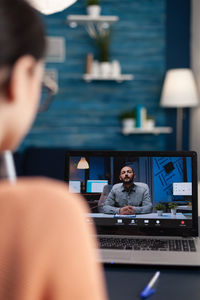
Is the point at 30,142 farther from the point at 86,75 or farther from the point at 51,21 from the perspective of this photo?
the point at 51,21

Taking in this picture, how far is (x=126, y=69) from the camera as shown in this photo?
4590 millimetres

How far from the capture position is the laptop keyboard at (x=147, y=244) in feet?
4.52

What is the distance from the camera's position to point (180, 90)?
412 cm

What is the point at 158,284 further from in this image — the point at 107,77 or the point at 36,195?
the point at 107,77

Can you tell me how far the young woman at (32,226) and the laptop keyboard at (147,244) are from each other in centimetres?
97

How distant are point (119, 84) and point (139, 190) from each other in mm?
3181

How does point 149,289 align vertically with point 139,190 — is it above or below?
below

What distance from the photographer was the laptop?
4.86 feet

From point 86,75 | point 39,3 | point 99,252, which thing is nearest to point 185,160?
point 99,252

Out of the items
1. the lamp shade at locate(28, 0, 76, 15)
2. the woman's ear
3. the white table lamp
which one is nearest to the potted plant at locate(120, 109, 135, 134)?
the white table lamp

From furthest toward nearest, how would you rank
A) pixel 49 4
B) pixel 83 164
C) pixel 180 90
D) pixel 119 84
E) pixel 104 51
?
pixel 119 84
pixel 104 51
pixel 180 90
pixel 49 4
pixel 83 164

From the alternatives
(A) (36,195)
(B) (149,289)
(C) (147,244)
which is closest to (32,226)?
(A) (36,195)

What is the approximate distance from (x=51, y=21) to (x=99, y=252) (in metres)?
3.60

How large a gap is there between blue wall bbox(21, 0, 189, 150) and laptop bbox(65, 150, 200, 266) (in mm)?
3024
